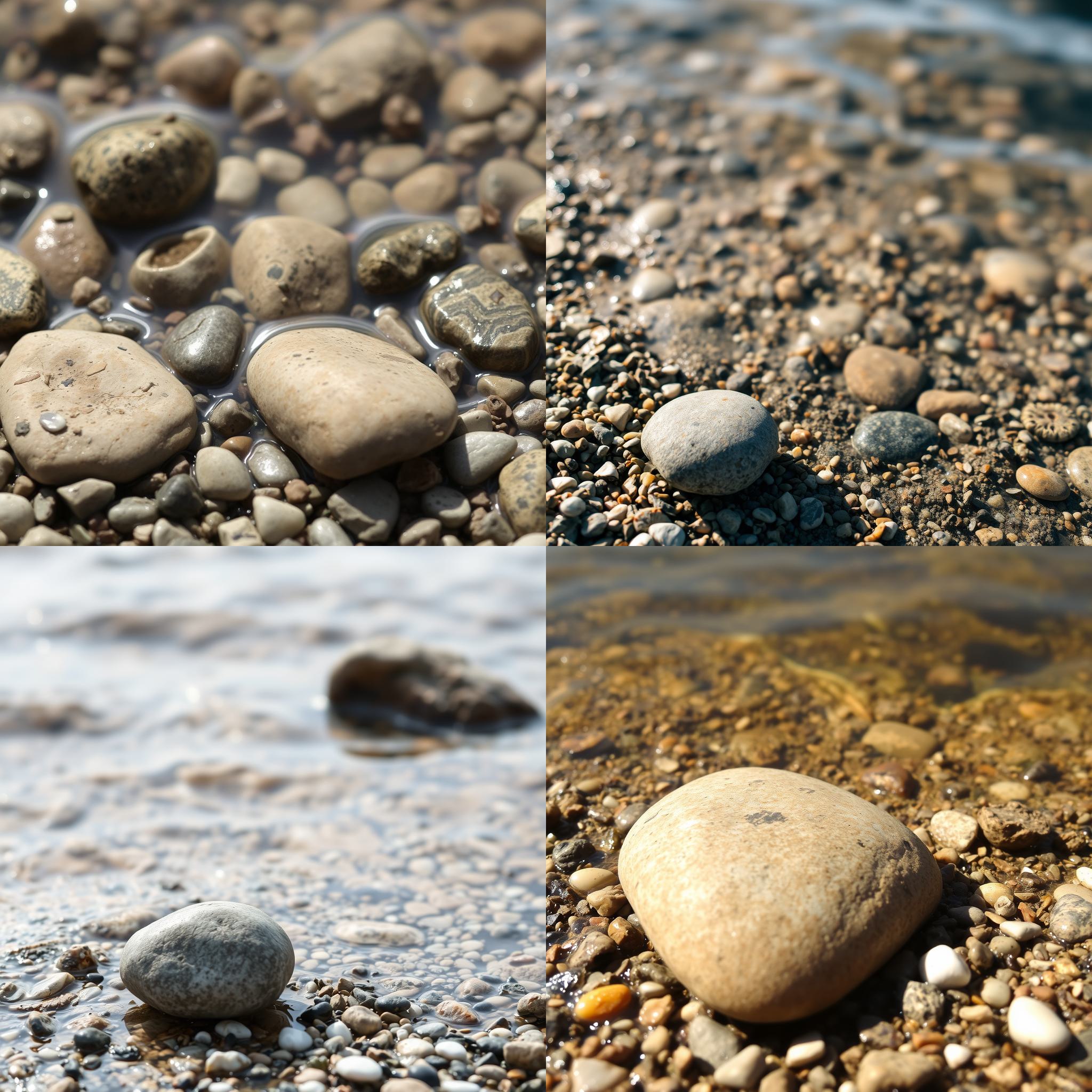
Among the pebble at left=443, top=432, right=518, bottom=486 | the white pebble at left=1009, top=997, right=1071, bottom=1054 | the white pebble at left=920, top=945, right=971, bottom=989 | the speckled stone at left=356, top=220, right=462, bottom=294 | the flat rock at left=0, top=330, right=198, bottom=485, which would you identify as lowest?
the white pebble at left=920, top=945, right=971, bottom=989

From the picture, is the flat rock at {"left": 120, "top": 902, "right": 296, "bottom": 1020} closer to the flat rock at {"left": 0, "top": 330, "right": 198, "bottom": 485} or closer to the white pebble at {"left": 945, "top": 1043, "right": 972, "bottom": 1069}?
the flat rock at {"left": 0, "top": 330, "right": 198, "bottom": 485}

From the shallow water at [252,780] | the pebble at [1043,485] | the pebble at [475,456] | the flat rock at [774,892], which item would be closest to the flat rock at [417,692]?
the shallow water at [252,780]

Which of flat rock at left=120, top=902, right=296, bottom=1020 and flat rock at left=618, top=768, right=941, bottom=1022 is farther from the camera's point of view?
flat rock at left=120, top=902, right=296, bottom=1020

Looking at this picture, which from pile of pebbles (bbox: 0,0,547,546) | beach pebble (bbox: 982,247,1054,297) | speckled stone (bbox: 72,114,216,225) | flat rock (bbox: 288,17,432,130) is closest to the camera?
pile of pebbles (bbox: 0,0,547,546)

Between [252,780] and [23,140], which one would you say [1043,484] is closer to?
[252,780]

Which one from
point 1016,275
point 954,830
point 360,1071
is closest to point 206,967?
point 360,1071

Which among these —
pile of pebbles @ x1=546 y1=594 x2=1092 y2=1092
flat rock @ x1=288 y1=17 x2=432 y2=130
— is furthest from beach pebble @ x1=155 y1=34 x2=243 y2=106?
pile of pebbles @ x1=546 y1=594 x2=1092 y2=1092

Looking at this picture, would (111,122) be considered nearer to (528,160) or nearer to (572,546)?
(528,160)
